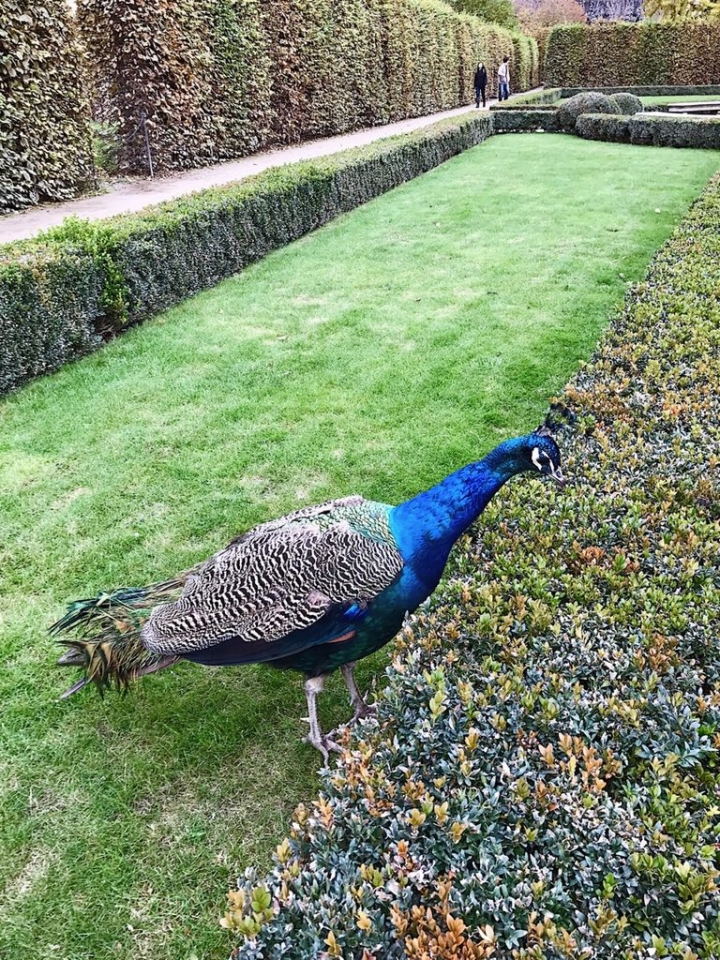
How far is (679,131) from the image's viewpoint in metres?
19.9

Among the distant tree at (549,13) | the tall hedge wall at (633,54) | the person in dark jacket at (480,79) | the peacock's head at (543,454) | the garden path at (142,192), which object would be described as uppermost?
the distant tree at (549,13)

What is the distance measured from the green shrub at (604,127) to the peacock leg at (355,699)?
2237 cm

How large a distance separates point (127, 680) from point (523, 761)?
5.29ft

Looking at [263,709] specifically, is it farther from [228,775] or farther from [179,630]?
[179,630]

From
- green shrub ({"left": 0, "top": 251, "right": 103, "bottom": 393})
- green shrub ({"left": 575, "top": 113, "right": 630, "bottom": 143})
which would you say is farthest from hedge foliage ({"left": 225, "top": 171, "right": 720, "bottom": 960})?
green shrub ({"left": 575, "top": 113, "right": 630, "bottom": 143})

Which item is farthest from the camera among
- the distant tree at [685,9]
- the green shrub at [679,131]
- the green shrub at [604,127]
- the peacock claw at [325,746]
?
the distant tree at [685,9]

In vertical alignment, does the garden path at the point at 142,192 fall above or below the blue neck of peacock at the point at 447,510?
above

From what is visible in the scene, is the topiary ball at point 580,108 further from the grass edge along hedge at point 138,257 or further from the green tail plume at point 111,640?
the green tail plume at point 111,640

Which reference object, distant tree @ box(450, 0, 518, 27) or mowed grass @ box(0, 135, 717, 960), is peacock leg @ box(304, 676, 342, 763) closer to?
mowed grass @ box(0, 135, 717, 960)

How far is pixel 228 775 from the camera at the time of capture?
Result: 301 centimetres

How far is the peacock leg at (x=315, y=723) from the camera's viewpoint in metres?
2.87

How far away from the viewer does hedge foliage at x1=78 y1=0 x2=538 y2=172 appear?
1355cm

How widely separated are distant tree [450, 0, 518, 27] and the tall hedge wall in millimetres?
8009

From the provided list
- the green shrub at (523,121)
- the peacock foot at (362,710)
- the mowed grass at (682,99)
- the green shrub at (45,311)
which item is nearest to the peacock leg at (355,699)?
the peacock foot at (362,710)
